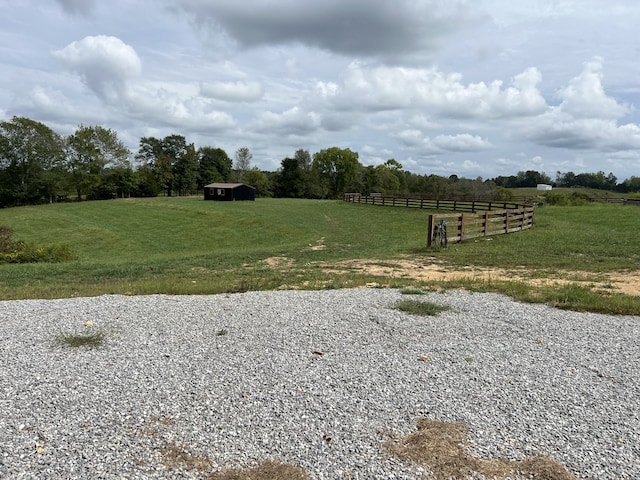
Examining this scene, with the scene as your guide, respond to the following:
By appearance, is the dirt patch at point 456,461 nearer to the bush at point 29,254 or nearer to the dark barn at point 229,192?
the bush at point 29,254

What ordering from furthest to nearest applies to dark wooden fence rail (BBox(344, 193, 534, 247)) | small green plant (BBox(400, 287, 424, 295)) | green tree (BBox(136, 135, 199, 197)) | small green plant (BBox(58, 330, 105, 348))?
1. green tree (BBox(136, 135, 199, 197))
2. dark wooden fence rail (BBox(344, 193, 534, 247))
3. small green plant (BBox(400, 287, 424, 295))
4. small green plant (BBox(58, 330, 105, 348))

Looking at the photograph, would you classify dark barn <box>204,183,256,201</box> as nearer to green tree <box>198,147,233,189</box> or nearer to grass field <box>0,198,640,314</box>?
green tree <box>198,147,233,189</box>

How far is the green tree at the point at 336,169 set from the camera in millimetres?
93438

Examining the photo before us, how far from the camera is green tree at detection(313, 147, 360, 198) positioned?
93.4 m

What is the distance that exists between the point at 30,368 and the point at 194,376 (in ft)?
5.82

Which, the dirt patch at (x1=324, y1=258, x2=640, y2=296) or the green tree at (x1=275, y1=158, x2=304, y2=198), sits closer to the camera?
the dirt patch at (x1=324, y1=258, x2=640, y2=296)

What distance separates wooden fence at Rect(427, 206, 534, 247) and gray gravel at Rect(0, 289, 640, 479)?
978 cm

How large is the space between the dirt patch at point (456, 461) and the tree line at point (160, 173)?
50.6m

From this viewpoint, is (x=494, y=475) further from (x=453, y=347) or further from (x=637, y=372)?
(x=637, y=372)

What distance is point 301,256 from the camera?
16.2m

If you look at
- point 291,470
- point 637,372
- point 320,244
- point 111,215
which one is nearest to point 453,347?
point 637,372

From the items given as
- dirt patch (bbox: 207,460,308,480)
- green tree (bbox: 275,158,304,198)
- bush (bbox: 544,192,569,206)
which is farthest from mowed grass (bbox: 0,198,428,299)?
green tree (bbox: 275,158,304,198)

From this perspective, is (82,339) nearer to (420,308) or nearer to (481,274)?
(420,308)

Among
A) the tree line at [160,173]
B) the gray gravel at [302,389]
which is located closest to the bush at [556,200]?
the tree line at [160,173]
